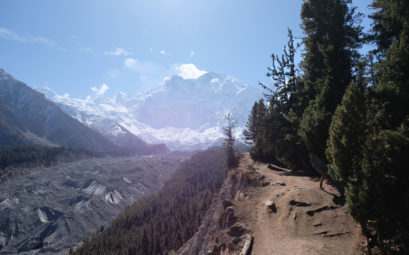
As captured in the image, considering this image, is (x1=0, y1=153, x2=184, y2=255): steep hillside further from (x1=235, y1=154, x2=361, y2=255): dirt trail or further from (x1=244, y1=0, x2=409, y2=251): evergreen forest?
(x1=244, y1=0, x2=409, y2=251): evergreen forest

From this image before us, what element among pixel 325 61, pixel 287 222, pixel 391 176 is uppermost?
pixel 325 61

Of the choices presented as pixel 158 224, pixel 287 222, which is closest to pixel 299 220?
pixel 287 222

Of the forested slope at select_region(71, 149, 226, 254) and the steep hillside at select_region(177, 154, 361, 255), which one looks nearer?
the steep hillside at select_region(177, 154, 361, 255)

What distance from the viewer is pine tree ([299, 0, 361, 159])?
17828 mm

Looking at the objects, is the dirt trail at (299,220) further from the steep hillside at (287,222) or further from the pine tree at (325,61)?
the pine tree at (325,61)

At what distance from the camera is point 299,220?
49.7 ft

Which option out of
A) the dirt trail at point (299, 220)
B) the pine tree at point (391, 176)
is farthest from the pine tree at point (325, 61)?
the pine tree at point (391, 176)

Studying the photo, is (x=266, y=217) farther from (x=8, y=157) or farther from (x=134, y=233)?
(x=8, y=157)

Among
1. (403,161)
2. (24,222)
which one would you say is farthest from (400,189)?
(24,222)

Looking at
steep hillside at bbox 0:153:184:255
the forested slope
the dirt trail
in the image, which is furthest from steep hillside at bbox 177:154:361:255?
steep hillside at bbox 0:153:184:255

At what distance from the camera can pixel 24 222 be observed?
117000 millimetres

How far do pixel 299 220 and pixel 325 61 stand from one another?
45.6 ft

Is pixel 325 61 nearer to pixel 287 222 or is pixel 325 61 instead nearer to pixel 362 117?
pixel 362 117

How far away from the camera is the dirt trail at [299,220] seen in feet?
40.2
